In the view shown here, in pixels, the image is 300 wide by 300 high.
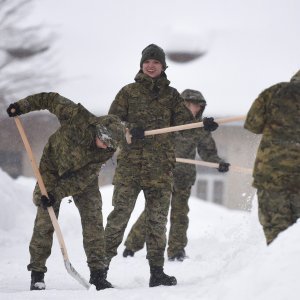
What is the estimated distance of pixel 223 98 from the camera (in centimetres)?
1819

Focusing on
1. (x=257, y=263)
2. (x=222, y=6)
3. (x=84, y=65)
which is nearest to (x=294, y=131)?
(x=257, y=263)

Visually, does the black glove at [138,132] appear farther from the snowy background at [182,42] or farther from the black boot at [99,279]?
the snowy background at [182,42]

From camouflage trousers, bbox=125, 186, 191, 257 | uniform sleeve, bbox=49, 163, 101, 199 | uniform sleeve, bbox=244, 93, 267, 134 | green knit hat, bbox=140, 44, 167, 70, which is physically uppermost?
green knit hat, bbox=140, 44, 167, 70

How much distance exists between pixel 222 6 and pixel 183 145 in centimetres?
1561

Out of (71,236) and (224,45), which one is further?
(224,45)

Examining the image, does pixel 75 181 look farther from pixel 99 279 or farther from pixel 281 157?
pixel 281 157

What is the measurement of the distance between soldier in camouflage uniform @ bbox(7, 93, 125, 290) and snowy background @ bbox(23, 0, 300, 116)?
12.5 metres

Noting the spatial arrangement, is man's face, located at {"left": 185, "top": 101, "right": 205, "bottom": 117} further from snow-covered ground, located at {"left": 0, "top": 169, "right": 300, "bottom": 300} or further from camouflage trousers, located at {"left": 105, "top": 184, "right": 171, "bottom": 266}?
camouflage trousers, located at {"left": 105, "top": 184, "right": 171, "bottom": 266}

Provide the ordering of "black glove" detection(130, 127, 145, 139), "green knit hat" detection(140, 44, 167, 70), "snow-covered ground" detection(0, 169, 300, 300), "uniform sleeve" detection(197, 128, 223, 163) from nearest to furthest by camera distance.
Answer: "snow-covered ground" detection(0, 169, 300, 300) → "black glove" detection(130, 127, 145, 139) → "green knit hat" detection(140, 44, 167, 70) → "uniform sleeve" detection(197, 128, 223, 163)

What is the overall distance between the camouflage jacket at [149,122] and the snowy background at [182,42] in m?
12.0

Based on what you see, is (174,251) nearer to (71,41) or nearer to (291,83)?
(291,83)

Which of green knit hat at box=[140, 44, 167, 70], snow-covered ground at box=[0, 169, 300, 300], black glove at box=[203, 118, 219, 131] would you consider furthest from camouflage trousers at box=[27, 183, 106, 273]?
green knit hat at box=[140, 44, 167, 70]

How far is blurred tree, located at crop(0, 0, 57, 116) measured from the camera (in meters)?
19.0

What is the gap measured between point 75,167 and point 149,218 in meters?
0.79
